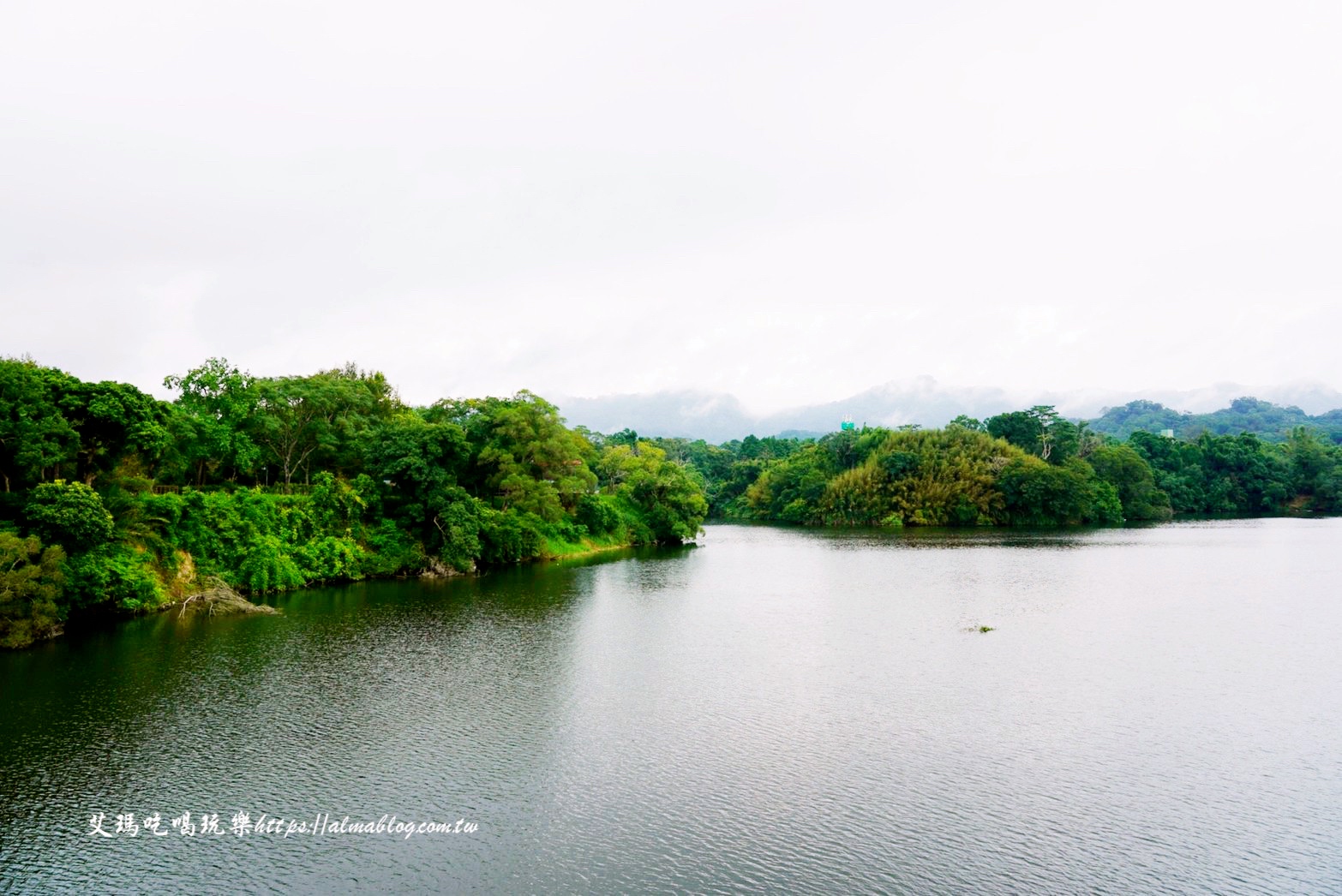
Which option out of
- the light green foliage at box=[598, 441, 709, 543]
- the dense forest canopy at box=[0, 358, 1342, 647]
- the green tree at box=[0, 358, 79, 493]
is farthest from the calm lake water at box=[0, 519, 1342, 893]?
the light green foliage at box=[598, 441, 709, 543]

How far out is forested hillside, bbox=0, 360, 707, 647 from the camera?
29.4 m

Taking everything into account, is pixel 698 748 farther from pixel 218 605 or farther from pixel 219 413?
pixel 219 413

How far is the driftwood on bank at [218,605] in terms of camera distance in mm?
34000

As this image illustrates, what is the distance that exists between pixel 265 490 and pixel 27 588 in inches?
699

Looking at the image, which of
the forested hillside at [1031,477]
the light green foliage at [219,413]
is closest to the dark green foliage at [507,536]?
the light green foliage at [219,413]

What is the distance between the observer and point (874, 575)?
153ft

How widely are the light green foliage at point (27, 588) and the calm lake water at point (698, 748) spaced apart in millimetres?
1222

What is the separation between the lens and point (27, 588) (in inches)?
1063

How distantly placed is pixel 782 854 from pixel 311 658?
18.9 metres

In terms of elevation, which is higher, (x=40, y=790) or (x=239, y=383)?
(x=239, y=383)

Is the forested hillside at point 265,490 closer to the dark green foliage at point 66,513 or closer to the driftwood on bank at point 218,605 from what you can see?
the dark green foliage at point 66,513

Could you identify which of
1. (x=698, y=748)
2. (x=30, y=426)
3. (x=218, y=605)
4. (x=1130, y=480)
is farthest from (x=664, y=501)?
(x=1130, y=480)

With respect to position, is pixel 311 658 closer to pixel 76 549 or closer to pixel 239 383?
pixel 76 549

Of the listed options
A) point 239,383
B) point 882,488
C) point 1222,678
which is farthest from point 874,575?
point 882,488
